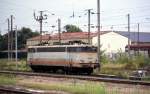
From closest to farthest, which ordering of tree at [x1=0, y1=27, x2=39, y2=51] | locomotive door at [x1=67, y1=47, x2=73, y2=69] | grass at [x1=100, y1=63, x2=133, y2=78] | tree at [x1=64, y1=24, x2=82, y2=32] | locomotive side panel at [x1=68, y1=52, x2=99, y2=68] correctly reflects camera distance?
grass at [x1=100, y1=63, x2=133, y2=78], locomotive side panel at [x1=68, y1=52, x2=99, y2=68], locomotive door at [x1=67, y1=47, x2=73, y2=69], tree at [x1=0, y1=27, x2=39, y2=51], tree at [x1=64, y1=24, x2=82, y2=32]

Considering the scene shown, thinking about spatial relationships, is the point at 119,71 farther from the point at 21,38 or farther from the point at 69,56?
the point at 21,38

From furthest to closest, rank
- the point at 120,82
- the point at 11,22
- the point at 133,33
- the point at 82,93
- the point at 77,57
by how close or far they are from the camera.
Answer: the point at 133,33, the point at 11,22, the point at 77,57, the point at 120,82, the point at 82,93

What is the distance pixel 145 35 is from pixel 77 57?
9071cm

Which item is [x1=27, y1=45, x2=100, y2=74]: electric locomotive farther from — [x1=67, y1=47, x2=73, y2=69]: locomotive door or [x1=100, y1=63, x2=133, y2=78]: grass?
[x1=100, y1=63, x2=133, y2=78]: grass

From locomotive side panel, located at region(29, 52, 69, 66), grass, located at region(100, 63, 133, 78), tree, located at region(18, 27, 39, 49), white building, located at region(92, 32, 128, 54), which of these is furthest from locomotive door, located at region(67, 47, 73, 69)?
tree, located at region(18, 27, 39, 49)

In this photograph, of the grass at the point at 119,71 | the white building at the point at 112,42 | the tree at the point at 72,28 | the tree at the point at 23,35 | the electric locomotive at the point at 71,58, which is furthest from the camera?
the tree at the point at 72,28

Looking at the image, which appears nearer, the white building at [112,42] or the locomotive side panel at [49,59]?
the locomotive side panel at [49,59]

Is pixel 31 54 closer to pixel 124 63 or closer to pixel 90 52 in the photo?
pixel 90 52

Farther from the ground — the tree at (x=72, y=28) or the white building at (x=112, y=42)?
the tree at (x=72, y=28)

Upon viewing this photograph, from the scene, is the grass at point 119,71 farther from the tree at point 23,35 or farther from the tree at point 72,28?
the tree at point 72,28

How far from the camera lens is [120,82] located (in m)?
24.6

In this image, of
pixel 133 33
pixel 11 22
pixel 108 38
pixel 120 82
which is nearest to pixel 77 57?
pixel 120 82

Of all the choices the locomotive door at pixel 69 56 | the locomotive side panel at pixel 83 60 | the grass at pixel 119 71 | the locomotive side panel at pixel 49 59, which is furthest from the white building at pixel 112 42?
the locomotive side panel at pixel 83 60

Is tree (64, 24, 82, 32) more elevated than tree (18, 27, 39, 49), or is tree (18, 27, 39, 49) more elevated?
tree (64, 24, 82, 32)
